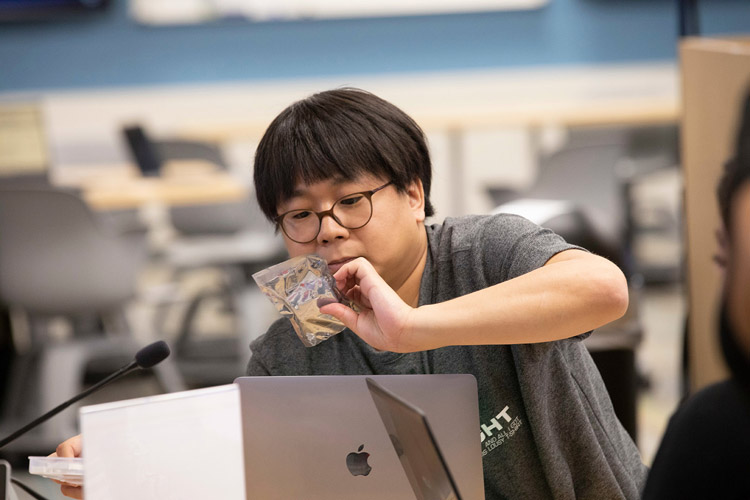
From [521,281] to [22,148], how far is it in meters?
2.88

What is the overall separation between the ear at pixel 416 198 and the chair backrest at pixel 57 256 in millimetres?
1869

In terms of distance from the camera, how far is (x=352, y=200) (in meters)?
1.22

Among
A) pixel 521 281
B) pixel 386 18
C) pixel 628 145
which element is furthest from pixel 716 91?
pixel 386 18

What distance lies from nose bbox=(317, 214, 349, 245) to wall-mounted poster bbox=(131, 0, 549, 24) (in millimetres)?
4161

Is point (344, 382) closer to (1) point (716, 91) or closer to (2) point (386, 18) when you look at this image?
(1) point (716, 91)

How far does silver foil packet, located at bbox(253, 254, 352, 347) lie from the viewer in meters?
1.19

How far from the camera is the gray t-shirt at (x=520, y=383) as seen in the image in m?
1.21

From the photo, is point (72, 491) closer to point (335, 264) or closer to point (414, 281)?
point (335, 264)

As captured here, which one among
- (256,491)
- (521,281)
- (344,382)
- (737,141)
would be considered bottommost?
(256,491)

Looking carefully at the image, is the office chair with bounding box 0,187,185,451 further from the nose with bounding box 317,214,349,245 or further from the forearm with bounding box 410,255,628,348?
the forearm with bounding box 410,255,628,348

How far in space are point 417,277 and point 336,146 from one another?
245 mm

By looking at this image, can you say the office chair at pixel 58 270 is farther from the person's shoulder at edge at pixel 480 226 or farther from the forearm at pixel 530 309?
the forearm at pixel 530 309

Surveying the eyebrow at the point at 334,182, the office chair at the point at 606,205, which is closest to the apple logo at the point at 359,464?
the eyebrow at the point at 334,182

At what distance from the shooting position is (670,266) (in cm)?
494
